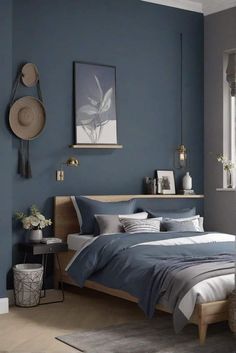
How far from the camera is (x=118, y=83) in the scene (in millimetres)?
7348

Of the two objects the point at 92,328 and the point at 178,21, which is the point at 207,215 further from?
the point at 92,328

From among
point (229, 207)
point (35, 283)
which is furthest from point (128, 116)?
point (35, 283)

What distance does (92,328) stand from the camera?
525 centimetres

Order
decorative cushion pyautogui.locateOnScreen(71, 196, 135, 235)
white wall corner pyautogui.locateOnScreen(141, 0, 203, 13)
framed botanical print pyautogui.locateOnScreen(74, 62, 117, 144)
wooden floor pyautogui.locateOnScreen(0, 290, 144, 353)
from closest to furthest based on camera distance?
1. wooden floor pyautogui.locateOnScreen(0, 290, 144, 353)
2. decorative cushion pyautogui.locateOnScreen(71, 196, 135, 235)
3. framed botanical print pyautogui.locateOnScreen(74, 62, 117, 144)
4. white wall corner pyautogui.locateOnScreen(141, 0, 203, 13)

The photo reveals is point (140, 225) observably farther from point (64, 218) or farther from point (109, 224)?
point (64, 218)

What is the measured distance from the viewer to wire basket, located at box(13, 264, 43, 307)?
6082 millimetres

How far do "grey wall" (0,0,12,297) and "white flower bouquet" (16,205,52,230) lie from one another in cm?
37

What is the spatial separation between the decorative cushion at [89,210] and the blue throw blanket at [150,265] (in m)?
0.57

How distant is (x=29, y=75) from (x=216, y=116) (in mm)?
2643

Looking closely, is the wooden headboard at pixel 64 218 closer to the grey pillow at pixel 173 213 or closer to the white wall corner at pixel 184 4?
the grey pillow at pixel 173 213

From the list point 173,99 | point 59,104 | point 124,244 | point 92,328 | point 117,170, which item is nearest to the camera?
point 92,328

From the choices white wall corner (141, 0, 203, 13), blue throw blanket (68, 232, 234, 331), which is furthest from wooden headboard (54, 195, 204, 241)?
white wall corner (141, 0, 203, 13)

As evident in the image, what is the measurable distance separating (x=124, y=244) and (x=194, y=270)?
104 centimetres

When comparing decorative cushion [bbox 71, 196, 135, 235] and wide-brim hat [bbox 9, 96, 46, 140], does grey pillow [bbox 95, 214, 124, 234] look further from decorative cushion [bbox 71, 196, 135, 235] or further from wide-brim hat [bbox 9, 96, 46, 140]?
wide-brim hat [bbox 9, 96, 46, 140]
